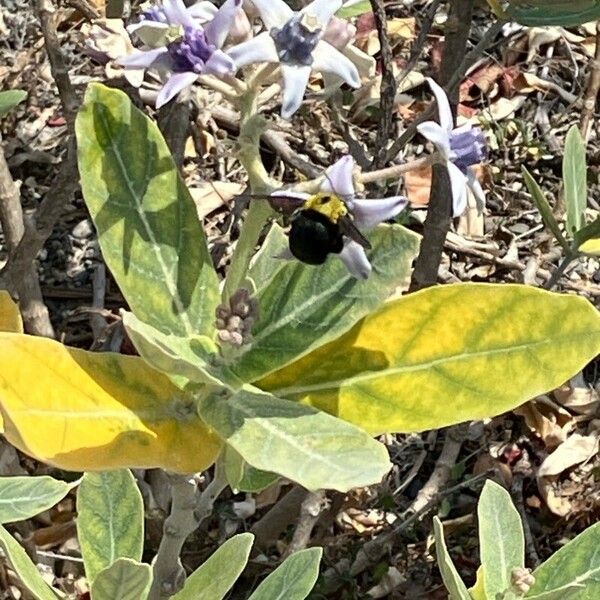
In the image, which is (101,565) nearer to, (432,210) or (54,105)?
(432,210)

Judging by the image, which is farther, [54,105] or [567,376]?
[54,105]

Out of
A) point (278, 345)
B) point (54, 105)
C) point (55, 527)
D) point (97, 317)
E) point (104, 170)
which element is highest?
point (104, 170)

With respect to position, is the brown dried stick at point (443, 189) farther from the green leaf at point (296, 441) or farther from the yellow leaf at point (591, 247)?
the green leaf at point (296, 441)

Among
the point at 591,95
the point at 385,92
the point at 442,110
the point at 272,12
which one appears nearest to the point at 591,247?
the point at 385,92

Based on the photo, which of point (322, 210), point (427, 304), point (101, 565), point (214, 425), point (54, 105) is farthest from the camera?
point (54, 105)

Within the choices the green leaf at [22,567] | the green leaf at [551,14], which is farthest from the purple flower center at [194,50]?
the green leaf at [22,567]

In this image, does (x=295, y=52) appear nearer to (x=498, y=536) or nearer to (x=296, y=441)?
(x=296, y=441)

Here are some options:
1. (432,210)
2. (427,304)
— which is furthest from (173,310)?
(432,210)
